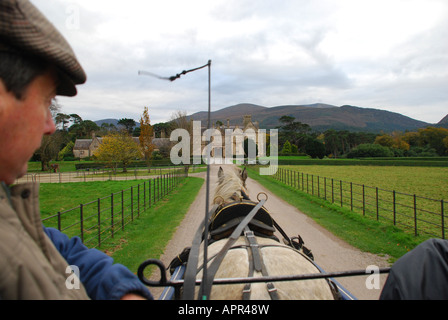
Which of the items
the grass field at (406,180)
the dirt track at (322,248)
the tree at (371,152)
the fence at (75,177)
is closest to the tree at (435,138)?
the tree at (371,152)

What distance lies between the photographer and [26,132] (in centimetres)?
68

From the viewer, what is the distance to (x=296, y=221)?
9570mm

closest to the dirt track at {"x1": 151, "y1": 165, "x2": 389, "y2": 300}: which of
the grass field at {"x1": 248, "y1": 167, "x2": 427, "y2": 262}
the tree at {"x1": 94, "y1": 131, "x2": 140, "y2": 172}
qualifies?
the grass field at {"x1": 248, "y1": 167, "x2": 427, "y2": 262}

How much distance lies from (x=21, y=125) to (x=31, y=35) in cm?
23

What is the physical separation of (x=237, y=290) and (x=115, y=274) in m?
1.09

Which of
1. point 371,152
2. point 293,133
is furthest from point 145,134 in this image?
point 293,133

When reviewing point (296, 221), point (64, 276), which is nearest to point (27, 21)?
point (64, 276)

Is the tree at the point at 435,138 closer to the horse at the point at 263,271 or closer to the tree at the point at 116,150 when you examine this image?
the tree at the point at 116,150

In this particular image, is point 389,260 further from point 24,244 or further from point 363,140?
point 363,140

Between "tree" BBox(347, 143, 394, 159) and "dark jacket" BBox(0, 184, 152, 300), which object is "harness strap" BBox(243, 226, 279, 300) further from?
"tree" BBox(347, 143, 394, 159)

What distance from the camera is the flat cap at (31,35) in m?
0.63

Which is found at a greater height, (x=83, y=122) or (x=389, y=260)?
(x=83, y=122)

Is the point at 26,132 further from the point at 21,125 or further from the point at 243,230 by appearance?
the point at 243,230

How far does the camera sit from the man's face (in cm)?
64
